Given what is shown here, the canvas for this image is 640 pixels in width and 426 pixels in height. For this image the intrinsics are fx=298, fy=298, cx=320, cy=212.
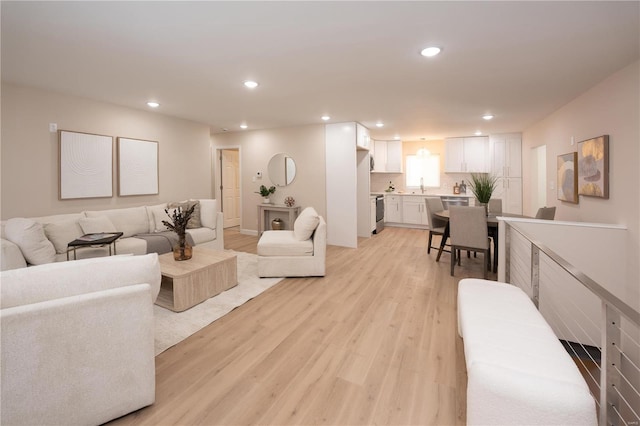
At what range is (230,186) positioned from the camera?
7586 mm

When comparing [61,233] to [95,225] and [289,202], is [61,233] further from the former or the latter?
[289,202]

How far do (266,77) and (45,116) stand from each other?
2868mm

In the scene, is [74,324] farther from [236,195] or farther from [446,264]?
[236,195]

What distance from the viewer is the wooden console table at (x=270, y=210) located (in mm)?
6004

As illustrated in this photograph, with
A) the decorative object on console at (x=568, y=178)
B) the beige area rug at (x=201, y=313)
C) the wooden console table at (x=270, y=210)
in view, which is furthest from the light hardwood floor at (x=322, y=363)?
the wooden console table at (x=270, y=210)

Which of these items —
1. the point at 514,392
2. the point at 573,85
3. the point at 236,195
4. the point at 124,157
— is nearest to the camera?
the point at 514,392

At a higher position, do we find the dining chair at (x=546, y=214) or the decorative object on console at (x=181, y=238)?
the dining chair at (x=546, y=214)

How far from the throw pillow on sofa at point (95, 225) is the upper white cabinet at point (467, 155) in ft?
23.3

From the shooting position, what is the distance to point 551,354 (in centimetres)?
144

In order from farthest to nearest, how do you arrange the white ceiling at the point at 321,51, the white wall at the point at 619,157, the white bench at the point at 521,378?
the white wall at the point at 619,157
the white ceiling at the point at 321,51
the white bench at the point at 521,378

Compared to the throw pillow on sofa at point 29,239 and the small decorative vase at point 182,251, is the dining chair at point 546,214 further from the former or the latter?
the throw pillow on sofa at point 29,239

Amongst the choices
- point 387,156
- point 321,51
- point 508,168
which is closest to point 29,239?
point 321,51

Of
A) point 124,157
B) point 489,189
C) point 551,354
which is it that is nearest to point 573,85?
point 489,189

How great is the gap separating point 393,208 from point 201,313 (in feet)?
19.3
